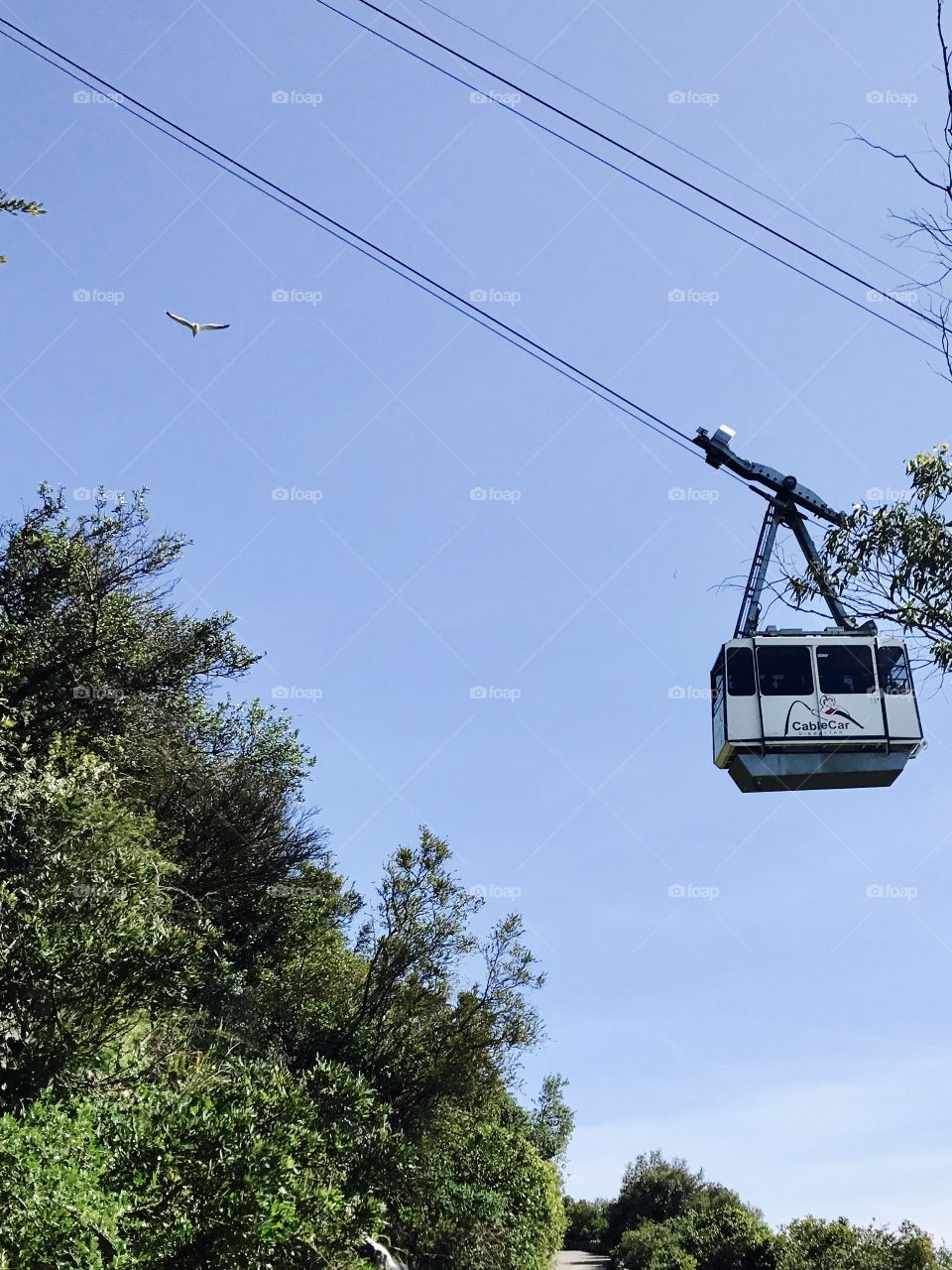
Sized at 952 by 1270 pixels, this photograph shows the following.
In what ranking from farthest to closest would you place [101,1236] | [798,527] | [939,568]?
[798,527], [101,1236], [939,568]

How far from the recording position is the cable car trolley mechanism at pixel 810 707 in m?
16.5

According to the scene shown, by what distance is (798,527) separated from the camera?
18109mm

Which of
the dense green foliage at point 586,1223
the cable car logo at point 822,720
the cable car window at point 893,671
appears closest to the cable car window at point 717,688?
the cable car logo at point 822,720

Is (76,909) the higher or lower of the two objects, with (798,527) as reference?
lower

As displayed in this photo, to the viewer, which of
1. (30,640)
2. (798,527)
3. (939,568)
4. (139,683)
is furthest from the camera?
(139,683)

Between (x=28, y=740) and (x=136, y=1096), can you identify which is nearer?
(x=136, y=1096)

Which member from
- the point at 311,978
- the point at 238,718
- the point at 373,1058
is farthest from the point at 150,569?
the point at 373,1058

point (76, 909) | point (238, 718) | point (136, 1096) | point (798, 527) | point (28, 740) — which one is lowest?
point (136, 1096)

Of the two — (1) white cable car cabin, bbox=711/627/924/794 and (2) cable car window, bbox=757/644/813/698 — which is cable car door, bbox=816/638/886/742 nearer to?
(1) white cable car cabin, bbox=711/627/924/794

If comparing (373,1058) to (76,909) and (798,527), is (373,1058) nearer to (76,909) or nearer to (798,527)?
(76,909)

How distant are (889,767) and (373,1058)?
64.7ft

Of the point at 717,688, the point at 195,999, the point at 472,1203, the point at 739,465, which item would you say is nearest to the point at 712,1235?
the point at 472,1203

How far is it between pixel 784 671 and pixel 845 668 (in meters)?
1.11

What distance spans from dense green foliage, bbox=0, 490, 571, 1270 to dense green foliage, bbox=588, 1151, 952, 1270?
6.74 meters
